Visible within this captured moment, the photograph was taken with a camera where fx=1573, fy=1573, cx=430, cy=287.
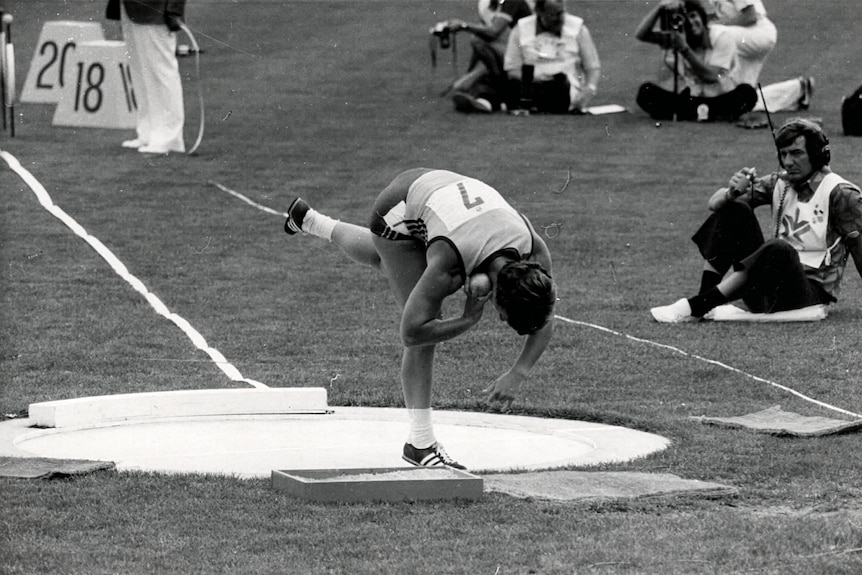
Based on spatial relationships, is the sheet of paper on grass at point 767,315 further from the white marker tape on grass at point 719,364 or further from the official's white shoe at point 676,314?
the white marker tape on grass at point 719,364

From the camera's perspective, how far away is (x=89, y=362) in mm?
9305

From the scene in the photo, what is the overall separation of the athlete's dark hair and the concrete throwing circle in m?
0.82

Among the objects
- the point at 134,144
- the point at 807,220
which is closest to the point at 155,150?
the point at 134,144

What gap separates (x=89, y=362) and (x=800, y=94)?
11.6m

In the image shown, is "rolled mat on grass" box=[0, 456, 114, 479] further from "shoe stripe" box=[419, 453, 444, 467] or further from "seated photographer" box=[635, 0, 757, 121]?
"seated photographer" box=[635, 0, 757, 121]

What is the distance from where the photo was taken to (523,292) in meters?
5.88

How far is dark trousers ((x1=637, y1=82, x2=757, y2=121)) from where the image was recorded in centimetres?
1823

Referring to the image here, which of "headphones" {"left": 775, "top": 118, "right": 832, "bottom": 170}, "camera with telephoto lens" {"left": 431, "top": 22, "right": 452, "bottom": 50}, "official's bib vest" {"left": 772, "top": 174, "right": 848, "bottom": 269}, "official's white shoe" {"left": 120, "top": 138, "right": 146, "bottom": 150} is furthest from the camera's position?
"camera with telephoto lens" {"left": 431, "top": 22, "right": 452, "bottom": 50}

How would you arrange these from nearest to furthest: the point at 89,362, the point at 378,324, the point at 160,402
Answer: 1. the point at 160,402
2. the point at 89,362
3. the point at 378,324

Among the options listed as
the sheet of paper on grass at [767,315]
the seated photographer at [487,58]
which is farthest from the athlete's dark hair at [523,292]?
the seated photographer at [487,58]

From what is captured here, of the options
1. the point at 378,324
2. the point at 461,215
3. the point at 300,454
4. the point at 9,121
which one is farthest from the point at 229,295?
the point at 9,121

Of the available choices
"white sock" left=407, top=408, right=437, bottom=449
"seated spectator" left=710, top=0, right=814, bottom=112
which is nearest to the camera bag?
"seated spectator" left=710, top=0, right=814, bottom=112

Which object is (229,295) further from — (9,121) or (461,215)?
(9,121)

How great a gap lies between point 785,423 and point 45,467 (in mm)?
3414
